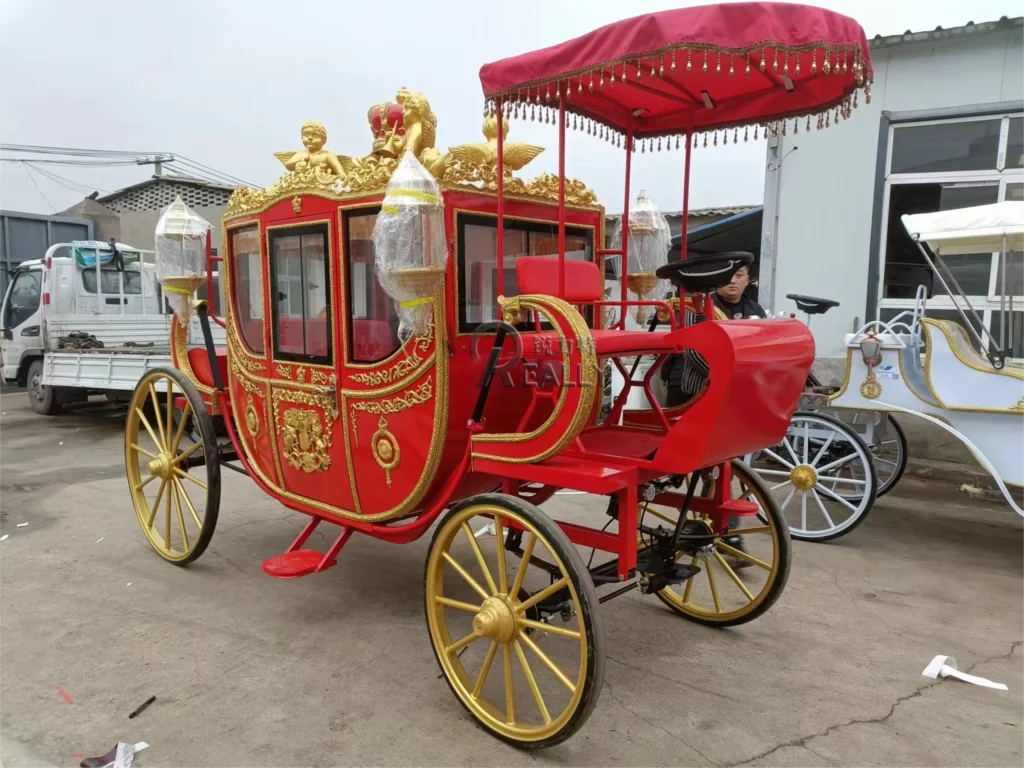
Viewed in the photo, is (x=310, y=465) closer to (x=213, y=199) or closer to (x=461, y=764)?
(x=461, y=764)

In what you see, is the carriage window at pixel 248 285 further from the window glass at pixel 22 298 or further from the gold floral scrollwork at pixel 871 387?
the window glass at pixel 22 298

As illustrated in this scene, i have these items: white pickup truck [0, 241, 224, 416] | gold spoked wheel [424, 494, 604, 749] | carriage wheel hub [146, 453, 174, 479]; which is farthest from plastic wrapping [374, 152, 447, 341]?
white pickup truck [0, 241, 224, 416]

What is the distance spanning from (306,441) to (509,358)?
1.15m

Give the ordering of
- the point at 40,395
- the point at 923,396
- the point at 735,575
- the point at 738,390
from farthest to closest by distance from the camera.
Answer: the point at 40,395
the point at 923,396
the point at 735,575
the point at 738,390

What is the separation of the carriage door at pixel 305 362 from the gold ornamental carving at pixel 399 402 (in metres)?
0.19

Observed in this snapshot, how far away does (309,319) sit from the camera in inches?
127

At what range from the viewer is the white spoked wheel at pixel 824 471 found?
429 centimetres

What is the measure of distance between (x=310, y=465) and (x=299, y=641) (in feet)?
2.47

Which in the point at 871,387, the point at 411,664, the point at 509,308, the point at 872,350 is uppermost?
the point at 509,308

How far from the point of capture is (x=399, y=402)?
285cm

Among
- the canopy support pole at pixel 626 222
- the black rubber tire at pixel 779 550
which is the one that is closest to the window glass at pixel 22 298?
the canopy support pole at pixel 626 222

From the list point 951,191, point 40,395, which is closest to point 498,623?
point 951,191

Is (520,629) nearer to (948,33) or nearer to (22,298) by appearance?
(948,33)

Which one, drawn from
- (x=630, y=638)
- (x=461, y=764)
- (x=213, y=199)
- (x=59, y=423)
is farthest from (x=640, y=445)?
(x=213, y=199)
